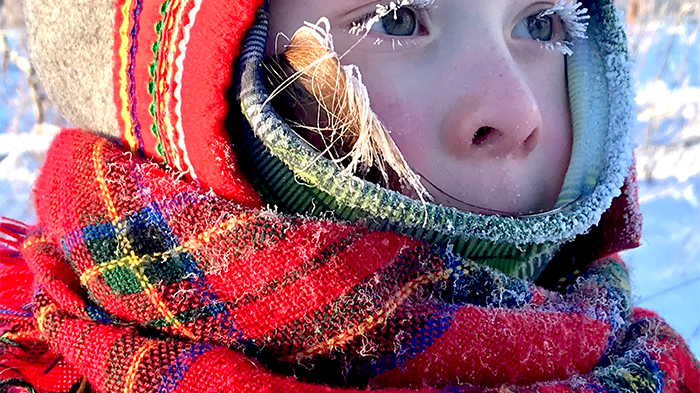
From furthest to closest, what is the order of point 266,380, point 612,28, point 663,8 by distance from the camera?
point 663,8, point 612,28, point 266,380

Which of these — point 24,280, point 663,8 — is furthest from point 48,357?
point 663,8

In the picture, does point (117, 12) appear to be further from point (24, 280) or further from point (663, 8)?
point (663, 8)

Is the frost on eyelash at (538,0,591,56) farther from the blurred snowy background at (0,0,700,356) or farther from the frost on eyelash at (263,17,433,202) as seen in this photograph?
the blurred snowy background at (0,0,700,356)

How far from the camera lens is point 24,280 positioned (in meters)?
0.84

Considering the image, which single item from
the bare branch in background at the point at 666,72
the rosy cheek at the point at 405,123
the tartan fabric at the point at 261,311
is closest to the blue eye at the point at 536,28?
the rosy cheek at the point at 405,123

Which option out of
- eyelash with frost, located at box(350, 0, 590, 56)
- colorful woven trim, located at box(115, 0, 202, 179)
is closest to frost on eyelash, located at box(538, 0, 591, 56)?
eyelash with frost, located at box(350, 0, 590, 56)

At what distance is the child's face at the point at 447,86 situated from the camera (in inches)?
26.7

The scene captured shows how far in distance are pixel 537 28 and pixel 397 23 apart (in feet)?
0.91

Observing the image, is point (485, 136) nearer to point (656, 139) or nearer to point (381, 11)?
point (381, 11)

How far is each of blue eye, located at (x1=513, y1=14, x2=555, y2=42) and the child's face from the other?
9 cm

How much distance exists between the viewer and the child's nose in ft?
2.24

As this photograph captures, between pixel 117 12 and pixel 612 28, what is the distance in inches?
31.3

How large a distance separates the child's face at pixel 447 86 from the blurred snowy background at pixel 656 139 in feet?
5.57

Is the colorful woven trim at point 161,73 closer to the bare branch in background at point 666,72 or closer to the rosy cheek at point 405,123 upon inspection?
the rosy cheek at point 405,123
